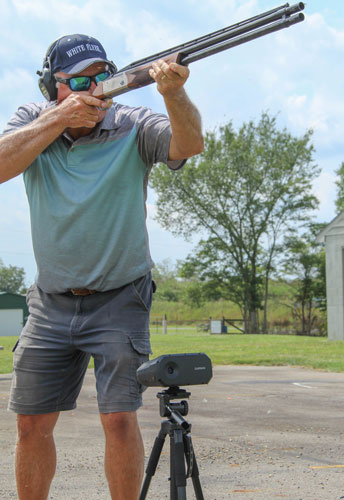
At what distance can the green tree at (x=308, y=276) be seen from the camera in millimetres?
46594

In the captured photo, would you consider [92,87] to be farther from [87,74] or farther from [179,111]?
[179,111]

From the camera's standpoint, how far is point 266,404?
752cm

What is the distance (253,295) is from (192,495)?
43.0 m

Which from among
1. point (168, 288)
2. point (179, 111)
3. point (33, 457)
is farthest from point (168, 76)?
point (168, 288)

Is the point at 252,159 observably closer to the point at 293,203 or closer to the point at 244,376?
the point at 293,203

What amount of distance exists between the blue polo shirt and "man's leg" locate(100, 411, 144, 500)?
57 centimetres

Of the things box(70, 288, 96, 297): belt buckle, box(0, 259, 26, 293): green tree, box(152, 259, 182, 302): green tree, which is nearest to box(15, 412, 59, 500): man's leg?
box(70, 288, 96, 297): belt buckle

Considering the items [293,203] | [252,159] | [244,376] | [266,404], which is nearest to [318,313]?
[293,203]

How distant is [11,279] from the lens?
115312 mm

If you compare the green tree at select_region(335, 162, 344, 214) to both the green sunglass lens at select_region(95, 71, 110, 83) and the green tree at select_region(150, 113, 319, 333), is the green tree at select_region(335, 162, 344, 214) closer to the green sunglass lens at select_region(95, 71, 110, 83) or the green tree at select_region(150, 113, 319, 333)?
the green tree at select_region(150, 113, 319, 333)

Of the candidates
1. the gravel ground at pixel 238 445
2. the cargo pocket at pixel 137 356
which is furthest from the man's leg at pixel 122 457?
the gravel ground at pixel 238 445

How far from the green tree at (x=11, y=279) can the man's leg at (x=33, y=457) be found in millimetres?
113758

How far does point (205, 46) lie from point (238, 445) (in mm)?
3695

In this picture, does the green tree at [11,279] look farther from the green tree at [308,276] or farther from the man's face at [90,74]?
the man's face at [90,74]
